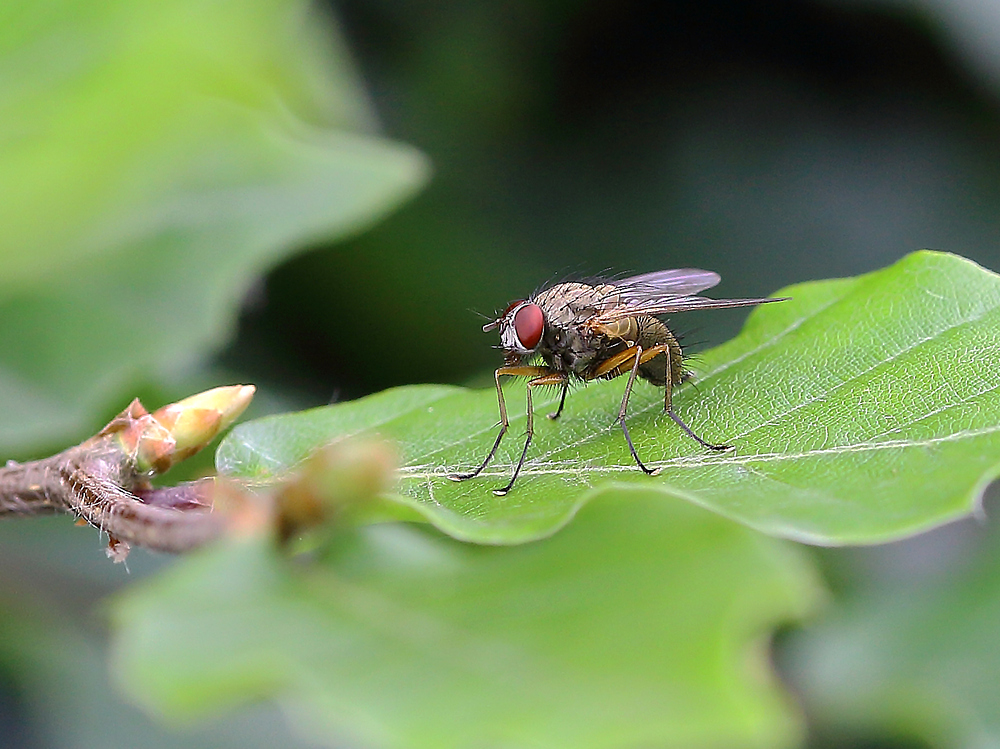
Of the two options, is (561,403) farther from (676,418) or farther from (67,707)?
(67,707)

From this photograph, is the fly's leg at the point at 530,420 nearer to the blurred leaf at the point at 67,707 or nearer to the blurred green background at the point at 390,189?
the blurred green background at the point at 390,189

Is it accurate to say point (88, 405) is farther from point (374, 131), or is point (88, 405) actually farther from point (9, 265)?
point (374, 131)

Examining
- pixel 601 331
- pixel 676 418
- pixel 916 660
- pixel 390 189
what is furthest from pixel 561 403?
pixel 916 660

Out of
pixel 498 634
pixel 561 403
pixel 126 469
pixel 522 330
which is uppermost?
pixel 498 634

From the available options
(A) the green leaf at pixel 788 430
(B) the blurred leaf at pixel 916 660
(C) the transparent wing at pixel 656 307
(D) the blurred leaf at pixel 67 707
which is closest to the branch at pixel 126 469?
(A) the green leaf at pixel 788 430

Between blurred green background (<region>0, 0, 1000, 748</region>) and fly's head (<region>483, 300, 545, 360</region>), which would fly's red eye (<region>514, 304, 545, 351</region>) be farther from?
blurred green background (<region>0, 0, 1000, 748</region>)
